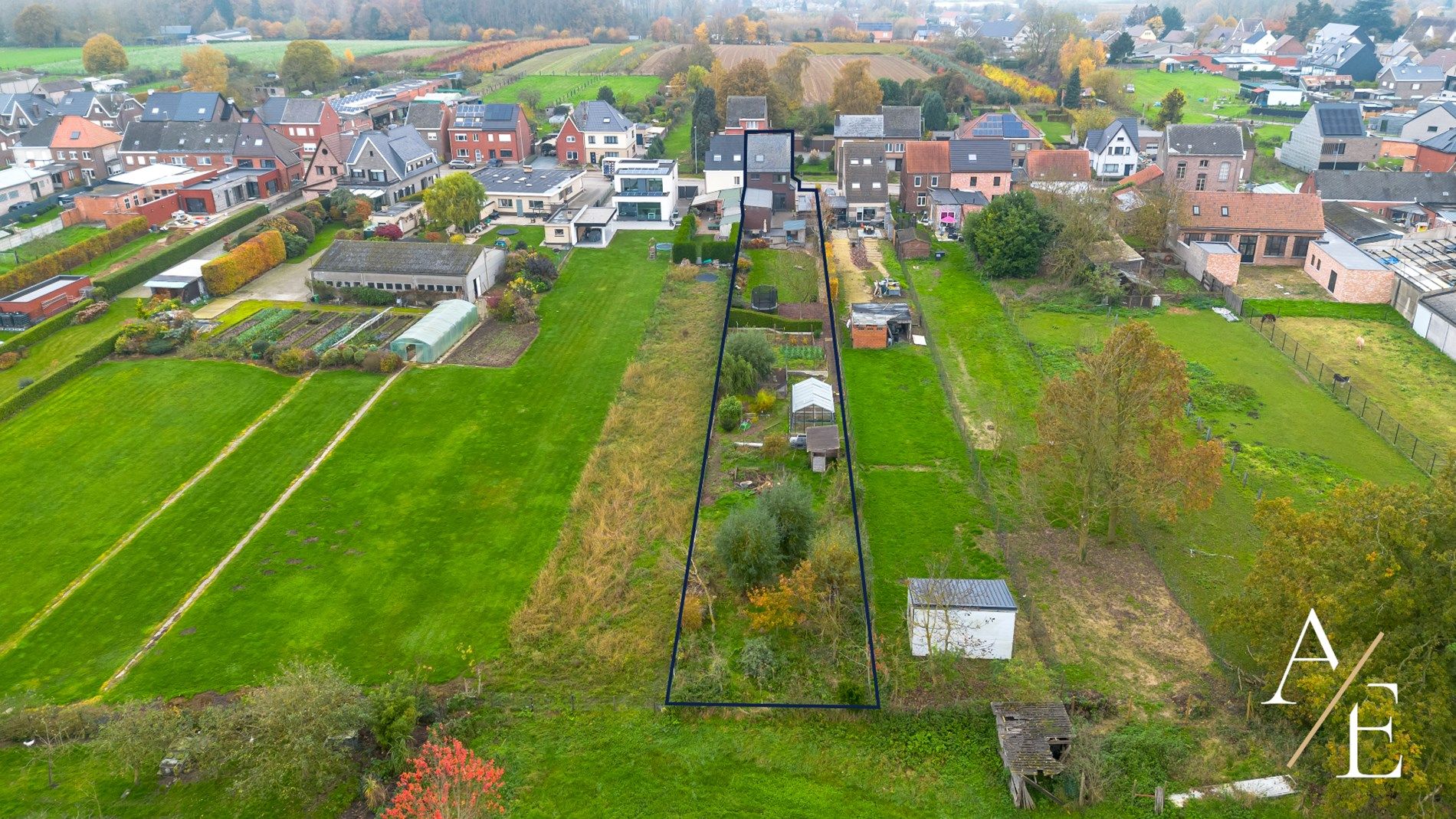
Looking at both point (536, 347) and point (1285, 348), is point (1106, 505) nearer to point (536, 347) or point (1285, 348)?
point (1285, 348)

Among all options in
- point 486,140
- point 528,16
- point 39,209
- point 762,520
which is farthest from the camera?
point 528,16

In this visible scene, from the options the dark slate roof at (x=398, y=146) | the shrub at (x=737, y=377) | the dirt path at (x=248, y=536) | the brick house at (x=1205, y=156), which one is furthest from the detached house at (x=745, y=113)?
the dirt path at (x=248, y=536)

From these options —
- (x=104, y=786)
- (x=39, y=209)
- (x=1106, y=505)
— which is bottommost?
(x=104, y=786)

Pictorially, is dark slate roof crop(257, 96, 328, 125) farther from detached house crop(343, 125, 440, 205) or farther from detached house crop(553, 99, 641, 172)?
detached house crop(553, 99, 641, 172)

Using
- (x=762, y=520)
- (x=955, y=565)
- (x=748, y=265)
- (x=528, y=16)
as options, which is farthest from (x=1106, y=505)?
(x=528, y=16)

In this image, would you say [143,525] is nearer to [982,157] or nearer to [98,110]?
[982,157]

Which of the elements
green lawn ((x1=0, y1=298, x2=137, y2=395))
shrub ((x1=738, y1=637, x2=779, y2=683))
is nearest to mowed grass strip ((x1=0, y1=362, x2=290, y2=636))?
green lawn ((x1=0, y1=298, x2=137, y2=395))
